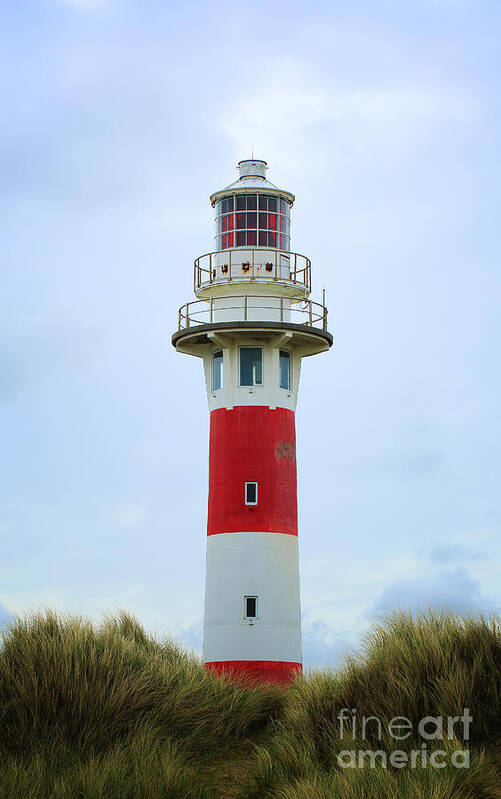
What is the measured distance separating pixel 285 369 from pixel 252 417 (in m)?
1.64

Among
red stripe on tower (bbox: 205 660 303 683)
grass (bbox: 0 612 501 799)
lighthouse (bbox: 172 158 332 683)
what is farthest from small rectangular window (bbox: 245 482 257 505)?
grass (bbox: 0 612 501 799)

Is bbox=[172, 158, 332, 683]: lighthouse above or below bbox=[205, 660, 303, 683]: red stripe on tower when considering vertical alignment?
above

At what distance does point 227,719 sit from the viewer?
19.4m

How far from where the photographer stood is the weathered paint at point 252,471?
27.5 metres

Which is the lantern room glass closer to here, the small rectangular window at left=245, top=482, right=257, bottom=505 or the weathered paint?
the weathered paint

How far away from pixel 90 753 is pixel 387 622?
206 inches

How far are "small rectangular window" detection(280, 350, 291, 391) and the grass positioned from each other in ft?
32.1

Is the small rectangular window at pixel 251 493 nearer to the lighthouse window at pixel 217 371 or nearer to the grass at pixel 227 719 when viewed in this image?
the lighthouse window at pixel 217 371

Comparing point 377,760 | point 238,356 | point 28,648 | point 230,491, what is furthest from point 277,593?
point 377,760

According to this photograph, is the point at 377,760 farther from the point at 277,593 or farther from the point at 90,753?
the point at 277,593

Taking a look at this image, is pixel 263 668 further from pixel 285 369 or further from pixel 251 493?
pixel 285 369

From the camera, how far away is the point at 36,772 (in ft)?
53.8

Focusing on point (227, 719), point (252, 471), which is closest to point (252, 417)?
point (252, 471)

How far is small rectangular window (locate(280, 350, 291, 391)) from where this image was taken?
28.8 meters
